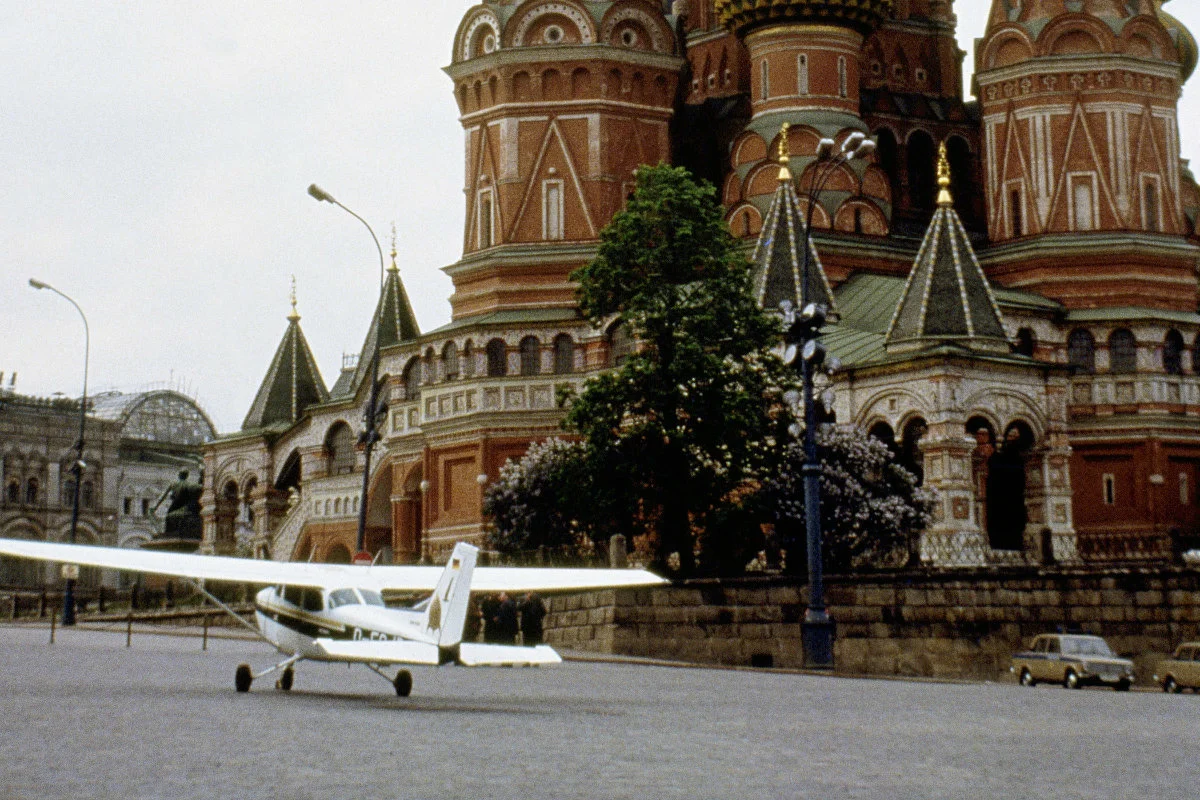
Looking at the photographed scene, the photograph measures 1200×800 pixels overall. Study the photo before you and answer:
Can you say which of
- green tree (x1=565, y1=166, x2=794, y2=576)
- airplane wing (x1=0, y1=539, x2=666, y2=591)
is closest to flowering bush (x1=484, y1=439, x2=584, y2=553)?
green tree (x1=565, y1=166, x2=794, y2=576)

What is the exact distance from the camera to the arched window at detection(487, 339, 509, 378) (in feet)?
185

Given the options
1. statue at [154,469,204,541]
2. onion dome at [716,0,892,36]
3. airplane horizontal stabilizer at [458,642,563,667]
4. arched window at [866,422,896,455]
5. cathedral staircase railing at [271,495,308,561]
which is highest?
onion dome at [716,0,892,36]

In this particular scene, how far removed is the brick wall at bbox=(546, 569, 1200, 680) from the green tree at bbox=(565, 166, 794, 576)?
2.88 m

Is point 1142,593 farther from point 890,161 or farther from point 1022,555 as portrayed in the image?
point 890,161

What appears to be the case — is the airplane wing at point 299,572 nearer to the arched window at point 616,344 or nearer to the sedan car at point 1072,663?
the sedan car at point 1072,663

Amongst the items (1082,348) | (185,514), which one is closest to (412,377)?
(1082,348)

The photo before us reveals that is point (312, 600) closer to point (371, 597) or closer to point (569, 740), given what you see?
point (371, 597)

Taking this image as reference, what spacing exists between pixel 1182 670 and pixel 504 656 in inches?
548

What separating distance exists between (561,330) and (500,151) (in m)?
6.01

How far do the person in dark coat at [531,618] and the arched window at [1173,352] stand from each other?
73.6 feet

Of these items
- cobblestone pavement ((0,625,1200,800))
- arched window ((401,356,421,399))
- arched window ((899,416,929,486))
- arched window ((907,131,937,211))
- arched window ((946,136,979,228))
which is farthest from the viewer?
arched window ((946,136,979,228))

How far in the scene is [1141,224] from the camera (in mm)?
55719

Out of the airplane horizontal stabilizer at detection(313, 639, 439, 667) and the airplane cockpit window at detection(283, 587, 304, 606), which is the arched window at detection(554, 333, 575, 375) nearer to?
the airplane cockpit window at detection(283, 587, 304, 606)

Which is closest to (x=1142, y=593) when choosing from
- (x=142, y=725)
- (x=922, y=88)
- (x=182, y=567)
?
(x=182, y=567)
